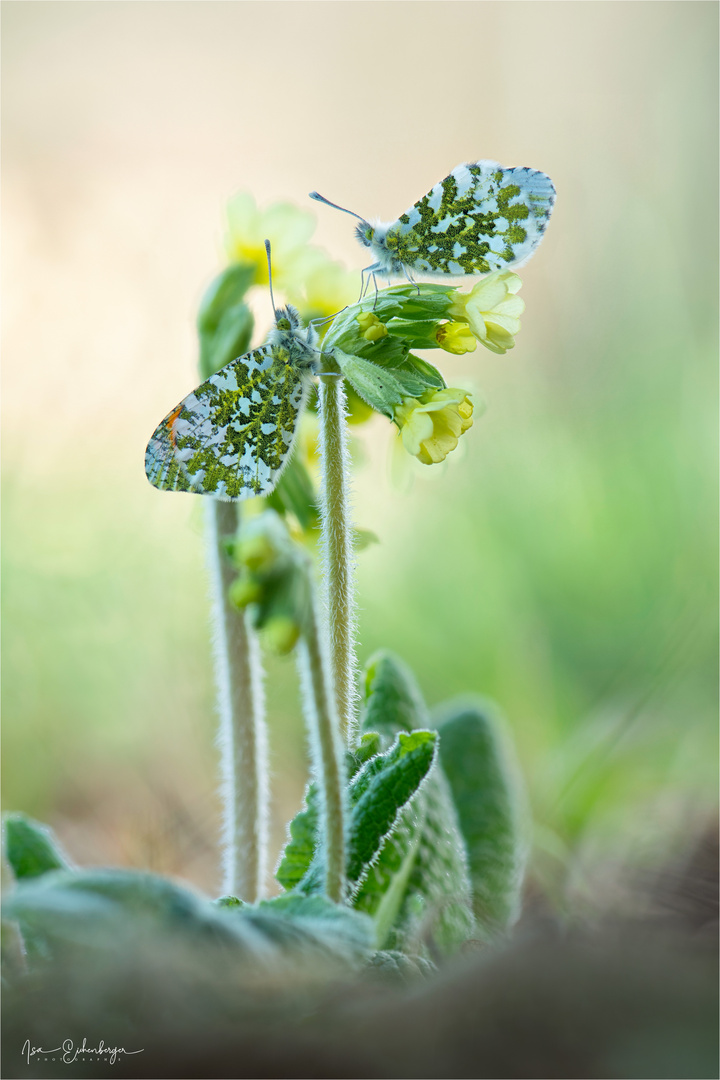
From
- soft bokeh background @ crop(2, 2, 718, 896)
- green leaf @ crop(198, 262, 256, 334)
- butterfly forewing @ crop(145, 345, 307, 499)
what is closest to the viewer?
butterfly forewing @ crop(145, 345, 307, 499)

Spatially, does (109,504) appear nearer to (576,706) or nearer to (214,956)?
(576,706)

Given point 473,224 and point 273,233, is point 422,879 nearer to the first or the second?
point 473,224

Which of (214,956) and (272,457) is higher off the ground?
(272,457)

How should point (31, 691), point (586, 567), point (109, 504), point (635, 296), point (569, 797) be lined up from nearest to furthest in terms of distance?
point (569, 797) → point (31, 691) → point (109, 504) → point (586, 567) → point (635, 296)

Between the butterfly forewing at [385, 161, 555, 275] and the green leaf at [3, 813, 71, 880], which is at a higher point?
the butterfly forewing at [385, 161, 555, 275]

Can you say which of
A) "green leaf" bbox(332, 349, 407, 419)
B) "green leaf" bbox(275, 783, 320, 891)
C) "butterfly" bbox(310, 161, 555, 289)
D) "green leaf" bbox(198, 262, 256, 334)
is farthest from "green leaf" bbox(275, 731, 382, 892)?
"green leaf" bbox(198, 262, 256, 334)

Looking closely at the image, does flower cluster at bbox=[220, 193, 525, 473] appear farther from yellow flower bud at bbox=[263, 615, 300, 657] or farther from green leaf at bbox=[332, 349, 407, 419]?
yellow flower bud at bbox=[263, 615, 300, 657]

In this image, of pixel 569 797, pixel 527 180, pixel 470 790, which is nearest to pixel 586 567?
pixel 569 797
